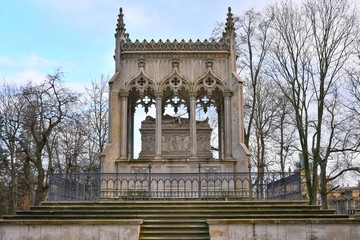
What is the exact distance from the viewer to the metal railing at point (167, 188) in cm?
1672

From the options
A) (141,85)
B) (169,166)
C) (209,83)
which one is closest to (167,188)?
(169,166)

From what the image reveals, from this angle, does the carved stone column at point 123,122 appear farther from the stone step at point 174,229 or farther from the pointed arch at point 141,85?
the stone step at point 174,229

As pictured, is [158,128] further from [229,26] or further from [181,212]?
[229,26]

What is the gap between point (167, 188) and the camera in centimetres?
1861

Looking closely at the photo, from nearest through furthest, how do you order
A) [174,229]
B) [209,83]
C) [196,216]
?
[174,229] → [196,216] → [209,83]

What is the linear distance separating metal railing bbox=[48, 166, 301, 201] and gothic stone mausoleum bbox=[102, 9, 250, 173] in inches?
33.8

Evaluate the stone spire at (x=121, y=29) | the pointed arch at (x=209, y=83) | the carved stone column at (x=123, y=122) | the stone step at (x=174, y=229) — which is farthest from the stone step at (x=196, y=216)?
the stone spire at (x=121, y=29)

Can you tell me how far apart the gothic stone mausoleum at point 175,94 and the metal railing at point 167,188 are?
0.86 metres

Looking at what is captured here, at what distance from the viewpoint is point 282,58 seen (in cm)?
2697

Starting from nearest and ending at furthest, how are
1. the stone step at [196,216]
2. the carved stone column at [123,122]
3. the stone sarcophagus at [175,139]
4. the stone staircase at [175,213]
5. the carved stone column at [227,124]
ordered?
the stone staircase at [175,213] → the stone step at [196,216] → the carved stone column at [123,122] → the carved stone column at [227,124] → the stone sarcophagus at [175,139]

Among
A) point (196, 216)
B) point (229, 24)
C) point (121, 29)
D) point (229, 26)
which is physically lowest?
point (196, 216)

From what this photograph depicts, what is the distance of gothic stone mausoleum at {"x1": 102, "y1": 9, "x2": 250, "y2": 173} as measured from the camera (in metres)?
19.2

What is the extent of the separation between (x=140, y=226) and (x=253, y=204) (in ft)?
13.4

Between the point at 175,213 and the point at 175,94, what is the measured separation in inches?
291
